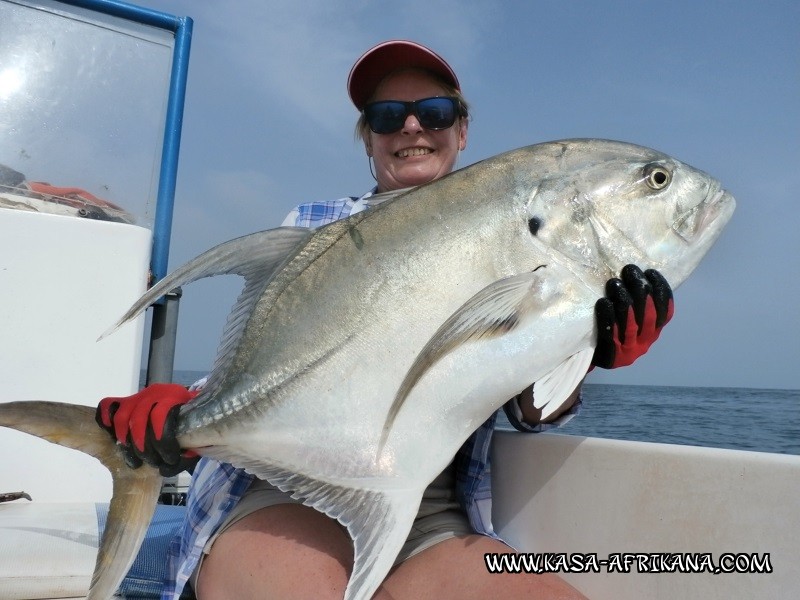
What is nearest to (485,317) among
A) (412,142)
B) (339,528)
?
(339,528)

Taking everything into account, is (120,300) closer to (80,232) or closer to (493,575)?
(80,232)

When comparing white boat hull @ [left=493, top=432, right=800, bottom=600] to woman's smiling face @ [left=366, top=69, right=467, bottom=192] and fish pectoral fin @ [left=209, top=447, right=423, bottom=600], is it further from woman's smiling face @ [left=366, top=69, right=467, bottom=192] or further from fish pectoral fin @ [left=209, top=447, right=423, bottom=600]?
woman's smiling face @ [left=366, top=69, right=467, bottom=192]

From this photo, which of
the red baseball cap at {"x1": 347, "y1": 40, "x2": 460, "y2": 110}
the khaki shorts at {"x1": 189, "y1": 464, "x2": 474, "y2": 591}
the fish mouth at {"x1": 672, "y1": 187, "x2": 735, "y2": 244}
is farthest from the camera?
the red baseball cap at {"x1": 347, "y1": 40, "x2": 460, "y2": 110}

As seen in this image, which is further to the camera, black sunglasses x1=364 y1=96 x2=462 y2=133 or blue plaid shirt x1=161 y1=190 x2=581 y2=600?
black sunglasses x1=364 y1=96 x2=462 y2=133

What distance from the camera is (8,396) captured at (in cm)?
290

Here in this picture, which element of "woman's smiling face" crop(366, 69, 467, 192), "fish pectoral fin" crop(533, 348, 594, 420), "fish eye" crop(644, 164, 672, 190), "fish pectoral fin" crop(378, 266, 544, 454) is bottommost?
"fish pectoral fin" crop(533, 348, 594, 420)

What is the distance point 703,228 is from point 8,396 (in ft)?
9.31

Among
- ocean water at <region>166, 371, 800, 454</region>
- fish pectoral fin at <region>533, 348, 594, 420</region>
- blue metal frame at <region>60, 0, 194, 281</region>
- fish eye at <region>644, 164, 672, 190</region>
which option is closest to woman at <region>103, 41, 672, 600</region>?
fish pectoral fin at <region>533, 348, 594, 420</region>

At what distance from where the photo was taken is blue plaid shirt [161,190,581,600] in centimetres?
191

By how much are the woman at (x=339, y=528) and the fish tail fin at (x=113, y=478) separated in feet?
0.19

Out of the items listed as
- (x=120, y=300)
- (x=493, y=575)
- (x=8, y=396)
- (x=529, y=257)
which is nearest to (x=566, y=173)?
(x=529, y=257)

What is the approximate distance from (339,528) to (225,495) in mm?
363

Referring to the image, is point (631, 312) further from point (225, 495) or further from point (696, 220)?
point (225, 495)

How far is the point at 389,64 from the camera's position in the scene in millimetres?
2498
